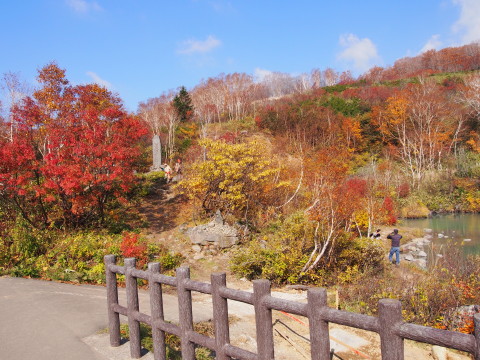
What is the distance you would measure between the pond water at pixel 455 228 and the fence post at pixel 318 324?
44.0 ft

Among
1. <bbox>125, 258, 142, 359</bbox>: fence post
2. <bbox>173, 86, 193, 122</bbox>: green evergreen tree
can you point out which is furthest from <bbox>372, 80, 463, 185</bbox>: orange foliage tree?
<bbox>125, 258, 142, 359</bbox>: fence post

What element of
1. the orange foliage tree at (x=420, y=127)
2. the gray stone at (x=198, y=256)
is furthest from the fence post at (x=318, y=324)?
the orange foliage tree at (x=420, y=127)

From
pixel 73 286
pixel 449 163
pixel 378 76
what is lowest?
pixel 73 286

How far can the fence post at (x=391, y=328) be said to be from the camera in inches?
88.8

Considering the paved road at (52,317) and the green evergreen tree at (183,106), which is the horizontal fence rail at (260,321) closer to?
the paved road at (52,317)

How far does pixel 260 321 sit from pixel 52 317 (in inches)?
157

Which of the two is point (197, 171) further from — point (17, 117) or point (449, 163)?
point (449, 163)

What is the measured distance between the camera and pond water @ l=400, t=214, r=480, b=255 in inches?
606

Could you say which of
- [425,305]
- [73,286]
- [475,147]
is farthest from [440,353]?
[475,147]

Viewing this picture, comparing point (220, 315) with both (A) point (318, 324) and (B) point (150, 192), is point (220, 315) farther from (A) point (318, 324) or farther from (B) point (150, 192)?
(B) point (150, 192)

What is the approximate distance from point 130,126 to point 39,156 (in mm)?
4794

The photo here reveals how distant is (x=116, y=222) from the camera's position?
1386 cm

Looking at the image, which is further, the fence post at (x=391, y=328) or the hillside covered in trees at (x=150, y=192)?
the hillside covered in trees at (x=150, y=192)

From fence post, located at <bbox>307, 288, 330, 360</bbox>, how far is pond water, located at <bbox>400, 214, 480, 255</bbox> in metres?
13.4
